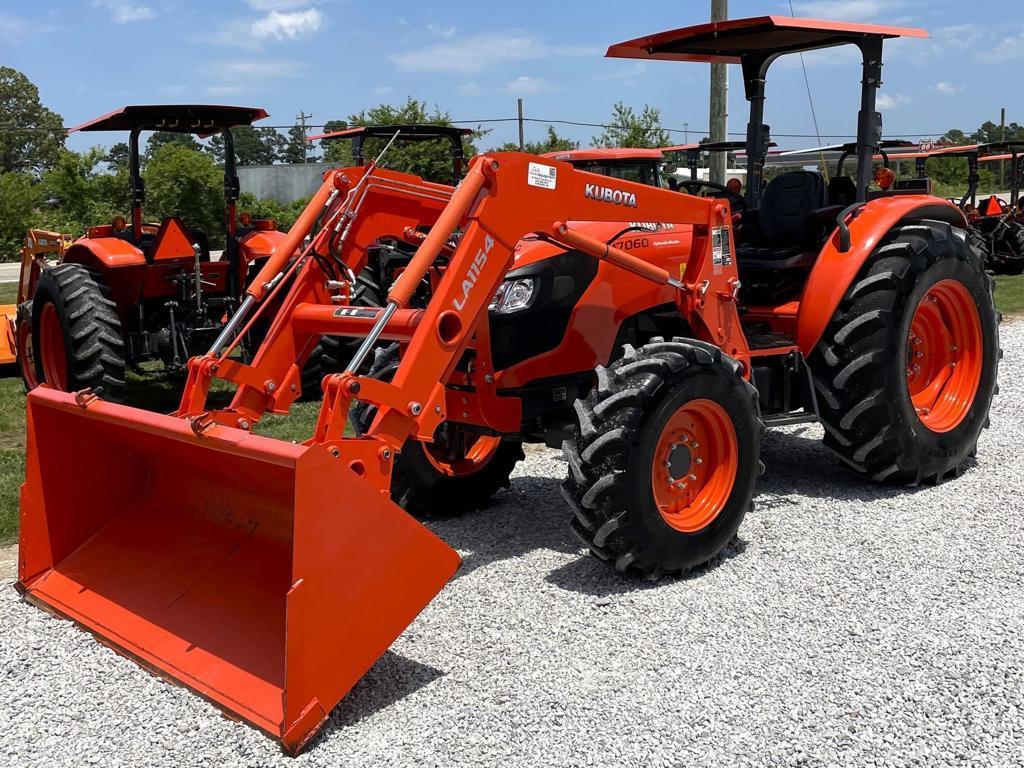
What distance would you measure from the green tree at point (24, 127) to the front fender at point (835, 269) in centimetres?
5485

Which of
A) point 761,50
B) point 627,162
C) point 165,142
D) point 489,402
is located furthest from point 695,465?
point 165,142

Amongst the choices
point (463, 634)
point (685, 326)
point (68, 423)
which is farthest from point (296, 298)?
point (685, 326)

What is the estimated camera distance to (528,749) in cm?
312

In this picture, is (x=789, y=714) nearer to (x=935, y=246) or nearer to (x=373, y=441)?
(x=373, y=441)

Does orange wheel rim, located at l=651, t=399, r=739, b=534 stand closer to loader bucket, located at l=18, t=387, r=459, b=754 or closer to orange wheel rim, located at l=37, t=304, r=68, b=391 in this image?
loader bucket, located at l=18, t=387, r=459, b=754

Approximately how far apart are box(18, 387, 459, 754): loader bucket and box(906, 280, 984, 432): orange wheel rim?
3.58 m

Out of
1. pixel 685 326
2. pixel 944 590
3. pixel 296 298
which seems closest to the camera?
pixel 944 590

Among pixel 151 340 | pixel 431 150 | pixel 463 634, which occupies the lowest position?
pixel 463 634

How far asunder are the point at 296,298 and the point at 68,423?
42.6 inches

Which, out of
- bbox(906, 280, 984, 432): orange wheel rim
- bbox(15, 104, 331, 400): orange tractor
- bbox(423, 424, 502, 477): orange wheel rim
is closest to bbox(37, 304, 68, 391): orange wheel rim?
bbox(15, 104, 331, 400): orange tractor

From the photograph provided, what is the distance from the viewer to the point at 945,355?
20.0 ft

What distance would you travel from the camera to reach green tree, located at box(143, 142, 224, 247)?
26.8m

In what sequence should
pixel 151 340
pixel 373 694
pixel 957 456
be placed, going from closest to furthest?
pixel 373 694, pixel 957 456, pixel 151 340

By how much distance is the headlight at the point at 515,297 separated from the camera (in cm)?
475
